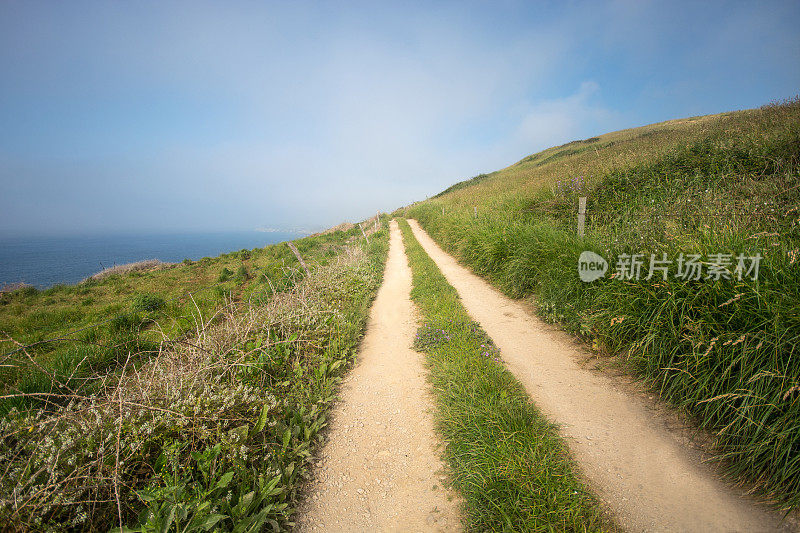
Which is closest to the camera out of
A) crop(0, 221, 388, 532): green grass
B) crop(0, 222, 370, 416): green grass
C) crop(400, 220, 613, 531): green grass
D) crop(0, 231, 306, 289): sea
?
crop(0, 221, 388, 532): green grass

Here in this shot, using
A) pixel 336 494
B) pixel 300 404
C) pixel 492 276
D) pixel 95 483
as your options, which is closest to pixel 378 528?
pixel 336 494

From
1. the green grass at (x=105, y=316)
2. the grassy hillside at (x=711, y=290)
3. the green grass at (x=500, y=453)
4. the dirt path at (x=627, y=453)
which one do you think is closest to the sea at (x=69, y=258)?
the green grass at (x=105, y=316)

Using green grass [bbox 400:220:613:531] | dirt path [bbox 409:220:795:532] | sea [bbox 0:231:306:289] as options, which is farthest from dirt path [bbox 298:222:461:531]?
sea [bbox 0:231:306:289]

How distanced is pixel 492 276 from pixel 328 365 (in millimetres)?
5554

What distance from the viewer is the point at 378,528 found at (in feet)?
7.46

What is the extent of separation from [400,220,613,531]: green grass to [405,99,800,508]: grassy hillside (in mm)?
1375

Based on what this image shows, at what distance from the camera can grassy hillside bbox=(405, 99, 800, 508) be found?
7.73 feet
